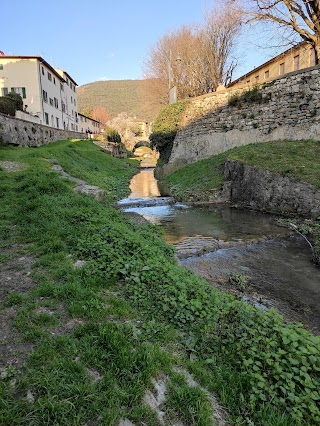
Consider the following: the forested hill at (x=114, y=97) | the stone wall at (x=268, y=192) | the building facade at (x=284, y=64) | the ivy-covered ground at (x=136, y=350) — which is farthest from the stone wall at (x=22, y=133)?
the forested hill at (x=114, y=97)

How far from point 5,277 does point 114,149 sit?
41.4 m

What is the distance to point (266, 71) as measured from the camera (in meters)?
32.0

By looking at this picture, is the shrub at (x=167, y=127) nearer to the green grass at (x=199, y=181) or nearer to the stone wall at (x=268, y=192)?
the green grass at (x=199, y=181)

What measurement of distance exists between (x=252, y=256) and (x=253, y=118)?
43.0 feet

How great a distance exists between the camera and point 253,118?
17688 mm

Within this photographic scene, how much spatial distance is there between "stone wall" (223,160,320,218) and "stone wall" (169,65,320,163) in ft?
14.2

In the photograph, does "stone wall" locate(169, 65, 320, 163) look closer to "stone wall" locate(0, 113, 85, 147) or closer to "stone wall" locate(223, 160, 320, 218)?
"stone wall" locate(223, 160, 320, 218)

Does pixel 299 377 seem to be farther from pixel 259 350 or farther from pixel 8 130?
pixel 8 130

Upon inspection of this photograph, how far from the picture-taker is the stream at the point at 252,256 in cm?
508

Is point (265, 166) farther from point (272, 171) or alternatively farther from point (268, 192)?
point (268, 192)

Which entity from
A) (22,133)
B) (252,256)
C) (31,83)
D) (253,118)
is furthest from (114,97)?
(252,256)

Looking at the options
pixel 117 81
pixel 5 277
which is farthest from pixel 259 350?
pixel 117 81

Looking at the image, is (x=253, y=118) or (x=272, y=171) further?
(x=253, y=118)

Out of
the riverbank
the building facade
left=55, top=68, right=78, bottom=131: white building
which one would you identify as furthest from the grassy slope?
left=55, top=68, right=78, bottom=131: white building
